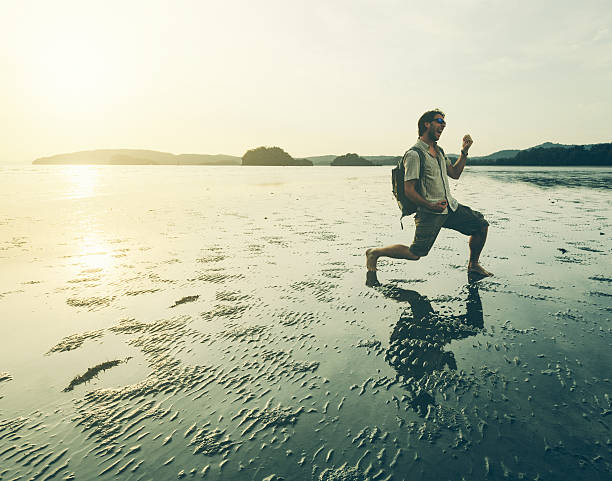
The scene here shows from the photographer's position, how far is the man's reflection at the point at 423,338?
2724 mm

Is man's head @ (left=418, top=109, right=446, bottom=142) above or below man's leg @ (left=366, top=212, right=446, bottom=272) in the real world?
above

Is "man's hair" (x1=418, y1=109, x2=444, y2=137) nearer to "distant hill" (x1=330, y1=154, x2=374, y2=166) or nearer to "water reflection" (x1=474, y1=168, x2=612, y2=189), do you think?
"water reflection" (x1=474, y1=168, x2=612, y2=189)

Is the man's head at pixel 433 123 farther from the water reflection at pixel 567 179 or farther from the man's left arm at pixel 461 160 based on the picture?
the water reflection at pixel 567 179

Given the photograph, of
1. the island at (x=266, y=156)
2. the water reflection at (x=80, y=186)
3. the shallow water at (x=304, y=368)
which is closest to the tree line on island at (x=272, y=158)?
the island at (x=266, y=156)

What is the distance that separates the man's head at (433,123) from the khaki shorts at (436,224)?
3.58 ft

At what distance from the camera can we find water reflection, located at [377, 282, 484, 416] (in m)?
2.69

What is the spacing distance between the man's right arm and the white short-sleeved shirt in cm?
7

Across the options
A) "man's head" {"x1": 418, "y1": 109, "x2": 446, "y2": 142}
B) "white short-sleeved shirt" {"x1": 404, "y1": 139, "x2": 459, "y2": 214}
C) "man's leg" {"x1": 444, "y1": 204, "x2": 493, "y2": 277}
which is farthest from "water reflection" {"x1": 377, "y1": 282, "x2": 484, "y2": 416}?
"man's head" {"x1": 418, "y1": 109, "x2": 446, "y2": 142}

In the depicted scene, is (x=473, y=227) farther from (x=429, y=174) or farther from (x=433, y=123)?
(x=433, y=123)

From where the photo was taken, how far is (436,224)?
5086 millimetres

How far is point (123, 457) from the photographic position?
6.67 ft

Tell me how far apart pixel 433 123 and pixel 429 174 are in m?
0.70

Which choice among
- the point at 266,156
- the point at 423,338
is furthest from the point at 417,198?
the point at 266,156

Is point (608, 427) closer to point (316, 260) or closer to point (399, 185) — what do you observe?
point (399, 185)
